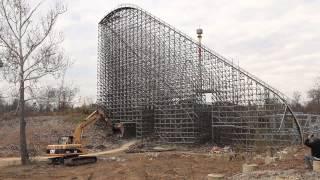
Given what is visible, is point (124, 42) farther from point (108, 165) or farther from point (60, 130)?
point (108, 165)

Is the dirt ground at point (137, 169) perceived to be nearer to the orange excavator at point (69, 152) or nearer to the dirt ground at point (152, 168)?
the dirt ground at point (152, 168)

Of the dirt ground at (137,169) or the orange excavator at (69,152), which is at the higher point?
the orange excavator at (69,152)

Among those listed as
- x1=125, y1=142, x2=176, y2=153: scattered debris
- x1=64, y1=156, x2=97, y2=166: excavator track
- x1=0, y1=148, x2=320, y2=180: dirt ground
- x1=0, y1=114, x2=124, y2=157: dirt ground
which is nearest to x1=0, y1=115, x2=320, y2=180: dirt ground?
x1=0, y1=148, x2=320, y2=180: dirt ground

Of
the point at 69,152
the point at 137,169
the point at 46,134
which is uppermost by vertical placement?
the point at 46,134

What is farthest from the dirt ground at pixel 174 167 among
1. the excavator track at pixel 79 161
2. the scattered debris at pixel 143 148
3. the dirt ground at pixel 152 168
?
the scattered debris at pixel 143 148

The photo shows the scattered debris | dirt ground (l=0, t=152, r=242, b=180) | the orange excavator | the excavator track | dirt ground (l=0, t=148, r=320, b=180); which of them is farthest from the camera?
the scattered debris

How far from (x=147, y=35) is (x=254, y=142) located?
14744 mm

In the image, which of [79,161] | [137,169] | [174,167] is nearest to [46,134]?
[79,161]

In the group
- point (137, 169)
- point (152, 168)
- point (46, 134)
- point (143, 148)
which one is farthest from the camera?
point (46, 134)

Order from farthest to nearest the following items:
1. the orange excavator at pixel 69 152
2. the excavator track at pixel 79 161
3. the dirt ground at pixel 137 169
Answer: the orange excavator at pixel 69 152 < the excavator track at pixel 79 161 < the dirt ground at pixel 137 169

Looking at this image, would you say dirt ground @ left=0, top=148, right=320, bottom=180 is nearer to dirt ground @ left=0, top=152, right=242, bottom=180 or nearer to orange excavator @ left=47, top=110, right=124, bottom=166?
dirt ground @ left=0, top=152, right=242, bottom=180

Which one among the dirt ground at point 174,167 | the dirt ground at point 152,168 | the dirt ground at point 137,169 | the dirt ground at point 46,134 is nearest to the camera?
the dirt ground at point 174,167

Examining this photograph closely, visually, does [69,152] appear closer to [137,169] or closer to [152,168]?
[137,169]

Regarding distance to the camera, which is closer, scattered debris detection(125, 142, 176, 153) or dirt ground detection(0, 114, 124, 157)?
scattered debris detection(125, 142, 176, 153)
